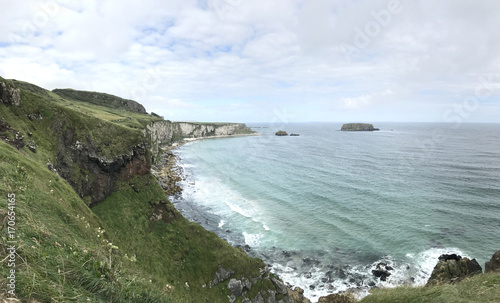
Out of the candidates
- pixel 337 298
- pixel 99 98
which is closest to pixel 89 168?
pixel 337 298

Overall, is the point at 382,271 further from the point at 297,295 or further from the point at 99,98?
the point at 99,98

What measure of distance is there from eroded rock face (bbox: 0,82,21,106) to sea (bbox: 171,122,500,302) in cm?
3964

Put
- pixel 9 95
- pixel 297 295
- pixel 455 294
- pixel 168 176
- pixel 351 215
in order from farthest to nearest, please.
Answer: pixel 168 176 < pixel 351 215 < pixel 297 295 < pixel 9 95 < pixel 455 294

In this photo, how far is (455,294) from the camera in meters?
13.8

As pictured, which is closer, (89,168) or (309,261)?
(89,168)

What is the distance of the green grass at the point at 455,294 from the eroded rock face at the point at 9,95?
49.6 metres

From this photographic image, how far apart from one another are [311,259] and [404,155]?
370 ft

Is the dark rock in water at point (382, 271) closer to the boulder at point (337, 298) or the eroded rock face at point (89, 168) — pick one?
the boulder at point (337, 298)

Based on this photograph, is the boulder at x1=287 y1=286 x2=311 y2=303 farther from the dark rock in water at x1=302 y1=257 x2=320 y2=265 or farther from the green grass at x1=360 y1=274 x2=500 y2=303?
the green grass at x1=360 y1=274 x2=500 y2=303

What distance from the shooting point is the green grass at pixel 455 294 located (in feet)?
42.0

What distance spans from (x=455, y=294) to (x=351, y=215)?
4842cm

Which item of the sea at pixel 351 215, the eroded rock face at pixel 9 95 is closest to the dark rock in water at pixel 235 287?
the sea at pixel 351 215

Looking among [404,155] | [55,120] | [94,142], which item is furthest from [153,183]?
[404,155]

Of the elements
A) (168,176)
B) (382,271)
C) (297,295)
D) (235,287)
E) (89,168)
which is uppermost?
(89,168)
